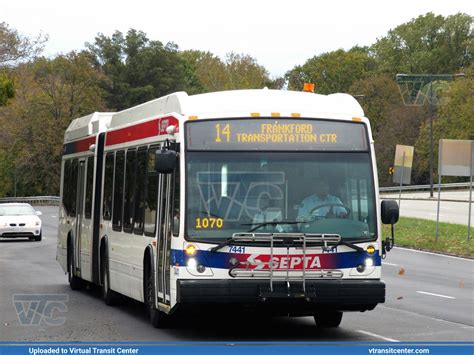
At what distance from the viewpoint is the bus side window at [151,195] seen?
15.1 m

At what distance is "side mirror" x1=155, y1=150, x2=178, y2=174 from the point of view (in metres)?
13.6

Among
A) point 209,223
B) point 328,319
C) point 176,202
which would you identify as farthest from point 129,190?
point 209,223

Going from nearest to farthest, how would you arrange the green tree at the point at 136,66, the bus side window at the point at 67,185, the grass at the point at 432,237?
the bus side window at the point at 67,185
the grass at the point at 432,237
the green tree at the point at 136,66

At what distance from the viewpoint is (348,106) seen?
570 inches

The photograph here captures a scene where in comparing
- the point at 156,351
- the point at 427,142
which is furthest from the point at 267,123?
the point at 427,142

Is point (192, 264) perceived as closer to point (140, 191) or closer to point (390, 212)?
point (390, 212)

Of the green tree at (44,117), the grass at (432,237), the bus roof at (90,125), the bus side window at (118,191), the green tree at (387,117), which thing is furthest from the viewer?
the green tree at (387,117)

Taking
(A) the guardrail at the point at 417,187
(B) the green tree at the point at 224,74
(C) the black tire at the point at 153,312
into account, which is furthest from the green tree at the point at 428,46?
(C) the black tire at the point at 153,312

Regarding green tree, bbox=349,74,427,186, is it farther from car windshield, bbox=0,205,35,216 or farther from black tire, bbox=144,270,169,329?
black tire, bbox=144,270,169,329

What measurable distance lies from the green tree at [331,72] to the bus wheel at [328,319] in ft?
394

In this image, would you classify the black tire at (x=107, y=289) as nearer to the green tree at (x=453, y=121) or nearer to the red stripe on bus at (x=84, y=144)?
the red stripe on bus at (x=84, y=144)

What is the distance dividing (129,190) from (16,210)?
95.2 feet

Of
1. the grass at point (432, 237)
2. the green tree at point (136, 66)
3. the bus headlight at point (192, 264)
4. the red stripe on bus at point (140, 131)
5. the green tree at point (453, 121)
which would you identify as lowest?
the grass at point (432, 237)

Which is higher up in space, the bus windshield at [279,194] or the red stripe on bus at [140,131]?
the red stripe on bus at [140,131]
